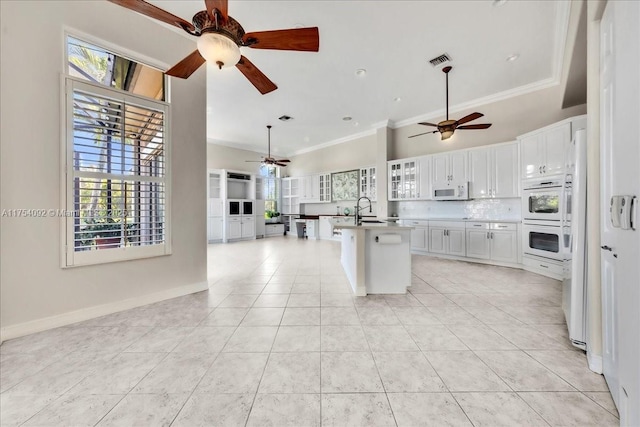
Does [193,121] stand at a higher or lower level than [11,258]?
higher

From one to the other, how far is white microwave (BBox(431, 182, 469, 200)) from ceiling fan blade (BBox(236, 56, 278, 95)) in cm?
442

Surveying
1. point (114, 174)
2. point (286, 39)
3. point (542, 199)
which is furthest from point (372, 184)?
point (114, 174)

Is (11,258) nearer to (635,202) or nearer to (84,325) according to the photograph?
(84,325)

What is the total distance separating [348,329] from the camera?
2.20m

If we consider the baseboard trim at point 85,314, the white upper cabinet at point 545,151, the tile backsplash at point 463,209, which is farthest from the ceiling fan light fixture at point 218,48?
the tile backsplash at point 463,209

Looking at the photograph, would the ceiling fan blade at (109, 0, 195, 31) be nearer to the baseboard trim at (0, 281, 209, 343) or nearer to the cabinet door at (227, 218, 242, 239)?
the baseboard trim at (0, 281, 209, 343)

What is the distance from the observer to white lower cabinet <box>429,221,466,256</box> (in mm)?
5027

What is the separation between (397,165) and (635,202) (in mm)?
5430

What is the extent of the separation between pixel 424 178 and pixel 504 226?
74.3 inches

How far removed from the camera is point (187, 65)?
216 cm

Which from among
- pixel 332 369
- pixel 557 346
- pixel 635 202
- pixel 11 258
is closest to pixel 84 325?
pixel 11 258

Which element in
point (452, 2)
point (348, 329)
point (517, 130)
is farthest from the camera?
point (517, 130)

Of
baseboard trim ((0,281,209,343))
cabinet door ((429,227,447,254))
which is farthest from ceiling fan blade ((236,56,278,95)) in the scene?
cabinet door ((429,227,447,254))

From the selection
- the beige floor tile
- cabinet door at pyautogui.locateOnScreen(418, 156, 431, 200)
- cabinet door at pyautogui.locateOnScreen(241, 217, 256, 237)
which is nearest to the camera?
the beige floor tile
